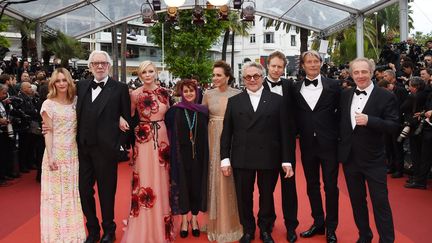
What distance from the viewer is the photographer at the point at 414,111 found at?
22.2 ft

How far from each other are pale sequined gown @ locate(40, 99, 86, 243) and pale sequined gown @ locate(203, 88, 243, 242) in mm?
1347

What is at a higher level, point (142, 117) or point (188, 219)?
point (142, 117)

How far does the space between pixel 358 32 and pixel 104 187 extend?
1126cm

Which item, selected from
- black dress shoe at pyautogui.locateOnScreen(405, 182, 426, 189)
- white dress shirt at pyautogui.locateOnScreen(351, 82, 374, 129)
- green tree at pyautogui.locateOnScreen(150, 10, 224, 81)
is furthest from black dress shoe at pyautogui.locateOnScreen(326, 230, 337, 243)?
green tree at pyautogui.locateOnScreen(150, 10, 224, 81)

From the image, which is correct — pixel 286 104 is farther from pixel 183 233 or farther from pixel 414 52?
pixel 414 52

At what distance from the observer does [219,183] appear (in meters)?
4.40

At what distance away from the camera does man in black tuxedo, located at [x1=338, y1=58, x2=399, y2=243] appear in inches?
145

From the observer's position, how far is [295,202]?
4.35 metres

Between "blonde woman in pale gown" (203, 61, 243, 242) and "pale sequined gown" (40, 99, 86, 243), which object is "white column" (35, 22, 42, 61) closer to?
"pale sequined gown" (40, 99, 86, 243)

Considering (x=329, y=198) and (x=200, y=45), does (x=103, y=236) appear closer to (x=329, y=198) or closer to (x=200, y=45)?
(x=329, y=198)

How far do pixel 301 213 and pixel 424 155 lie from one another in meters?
2.65

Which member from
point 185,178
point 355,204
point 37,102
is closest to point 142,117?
point 185,178

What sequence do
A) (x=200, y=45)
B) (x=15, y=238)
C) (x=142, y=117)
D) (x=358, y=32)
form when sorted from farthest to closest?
1. (x=200, y=45)
2. (x=358, y=32)
3. (x=15, y=238)
4. (x=142, y=117)

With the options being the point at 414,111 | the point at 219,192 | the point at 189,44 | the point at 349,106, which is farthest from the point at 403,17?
the point at 189,44
